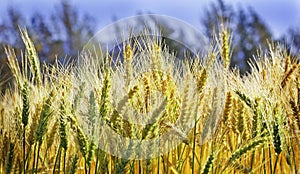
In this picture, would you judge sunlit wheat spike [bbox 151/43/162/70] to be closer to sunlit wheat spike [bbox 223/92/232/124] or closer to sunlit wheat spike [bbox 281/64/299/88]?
sunlit wheat spike [bbox 223/92/232/124]

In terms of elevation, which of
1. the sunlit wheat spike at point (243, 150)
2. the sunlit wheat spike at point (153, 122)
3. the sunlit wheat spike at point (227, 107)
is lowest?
the sunlit wheat spike at point (243, 150)

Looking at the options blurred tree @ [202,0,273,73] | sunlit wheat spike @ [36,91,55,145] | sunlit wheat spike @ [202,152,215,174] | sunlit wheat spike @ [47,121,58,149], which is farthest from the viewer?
blurred tree @ [202,0,273,73]

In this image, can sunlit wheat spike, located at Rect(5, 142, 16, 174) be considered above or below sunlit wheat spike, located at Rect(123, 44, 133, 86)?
below

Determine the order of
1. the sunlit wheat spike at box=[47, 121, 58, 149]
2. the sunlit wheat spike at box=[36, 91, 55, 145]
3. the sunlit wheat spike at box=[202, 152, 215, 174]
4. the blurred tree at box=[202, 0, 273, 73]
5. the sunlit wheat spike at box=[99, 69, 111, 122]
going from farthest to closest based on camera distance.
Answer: the blurred tree at box=[202, 0, 273, 73] → the sunlit wheat spike at box=[47, 121, 58, 149] → the sunlit wheat spike at box=[36, 91, 55, 145] → the sunlit wheat spike at box=[99, 69, 111, 122] → the sunlit wheat spike at box=[202, 152, 215, 174]

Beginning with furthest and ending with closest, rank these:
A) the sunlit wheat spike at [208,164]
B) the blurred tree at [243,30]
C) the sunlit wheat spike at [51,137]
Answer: the blurred tree at [243,30], the sunlit wheat spike at [51,137], the sunlit wheat spike at [208,164]

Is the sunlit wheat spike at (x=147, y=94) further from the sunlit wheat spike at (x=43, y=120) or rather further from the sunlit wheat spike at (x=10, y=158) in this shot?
the sunlit wheat spike at (x=10, y=158)

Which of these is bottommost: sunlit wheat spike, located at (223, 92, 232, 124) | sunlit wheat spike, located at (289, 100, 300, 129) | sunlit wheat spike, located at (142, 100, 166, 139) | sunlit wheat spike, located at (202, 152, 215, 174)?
sunlit wheat spike, located at (202, 152, 215, 174)

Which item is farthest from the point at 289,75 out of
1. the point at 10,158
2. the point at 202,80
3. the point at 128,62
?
the point at 10,158

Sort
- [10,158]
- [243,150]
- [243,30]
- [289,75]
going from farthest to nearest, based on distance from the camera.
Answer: [243,30] → [289,75] → [10,158] → [243,150]

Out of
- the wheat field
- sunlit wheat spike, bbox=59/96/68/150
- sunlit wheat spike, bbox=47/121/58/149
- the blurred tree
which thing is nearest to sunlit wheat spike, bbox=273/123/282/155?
the wheat field

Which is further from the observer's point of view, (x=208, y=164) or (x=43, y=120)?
(x=43, y=120)

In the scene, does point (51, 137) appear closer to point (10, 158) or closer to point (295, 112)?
point (10, 158)

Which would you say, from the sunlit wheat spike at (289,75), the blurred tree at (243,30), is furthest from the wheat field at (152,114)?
the blurred tree at (243,30)

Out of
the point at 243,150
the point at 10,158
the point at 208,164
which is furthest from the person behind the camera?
the point at 10,158
